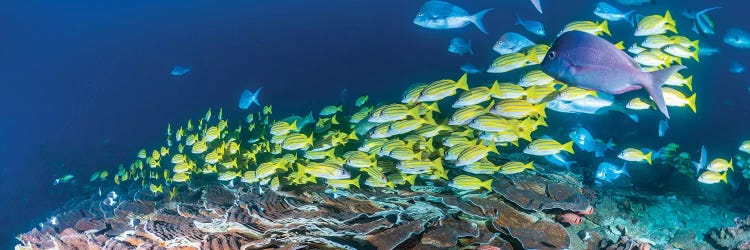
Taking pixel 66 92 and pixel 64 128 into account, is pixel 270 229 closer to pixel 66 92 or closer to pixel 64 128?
pixel 64 128

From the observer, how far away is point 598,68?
261 centimetres

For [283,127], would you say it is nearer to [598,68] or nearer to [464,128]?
[464,128]

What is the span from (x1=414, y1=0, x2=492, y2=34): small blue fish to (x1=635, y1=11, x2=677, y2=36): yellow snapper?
2.08 metres

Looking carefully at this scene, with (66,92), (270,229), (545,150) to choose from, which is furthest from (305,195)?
(66,92)

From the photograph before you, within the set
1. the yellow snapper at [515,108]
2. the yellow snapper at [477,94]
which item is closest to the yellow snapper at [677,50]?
the yellow snapper at [515,108]

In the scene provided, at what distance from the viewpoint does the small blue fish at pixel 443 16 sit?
6379mm

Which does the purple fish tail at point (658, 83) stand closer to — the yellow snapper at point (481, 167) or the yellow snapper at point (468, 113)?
the yellow snapper at point (468, 113)

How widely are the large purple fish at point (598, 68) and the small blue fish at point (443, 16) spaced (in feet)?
12.4

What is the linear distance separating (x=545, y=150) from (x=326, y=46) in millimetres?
A: 33727

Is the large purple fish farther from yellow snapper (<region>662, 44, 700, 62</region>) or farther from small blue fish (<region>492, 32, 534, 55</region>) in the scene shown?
yellow snapper (<region>662, 44, 700, 62</region>)

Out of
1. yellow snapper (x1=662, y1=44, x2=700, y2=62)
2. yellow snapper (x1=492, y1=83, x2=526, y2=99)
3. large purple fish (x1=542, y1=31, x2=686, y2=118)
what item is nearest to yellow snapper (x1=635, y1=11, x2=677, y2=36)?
yellow snapper (x1=662, y1=44, x2=700, y2=62)

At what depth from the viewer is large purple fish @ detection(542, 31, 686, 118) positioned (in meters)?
2.51

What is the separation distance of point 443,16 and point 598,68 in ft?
13.3

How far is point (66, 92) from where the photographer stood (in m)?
47.7
